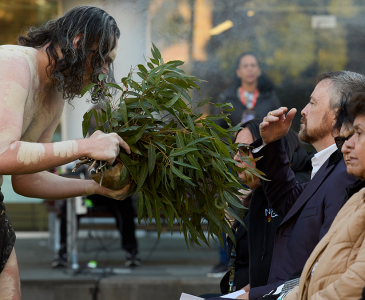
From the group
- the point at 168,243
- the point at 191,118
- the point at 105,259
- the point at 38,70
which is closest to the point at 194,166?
the point at 191,118

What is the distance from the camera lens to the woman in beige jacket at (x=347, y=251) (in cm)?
126

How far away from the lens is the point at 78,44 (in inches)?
71.2

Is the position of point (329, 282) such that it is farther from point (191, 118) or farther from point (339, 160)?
point (191, 118)

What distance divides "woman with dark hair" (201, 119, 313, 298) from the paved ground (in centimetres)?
159

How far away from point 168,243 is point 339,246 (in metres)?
4.41

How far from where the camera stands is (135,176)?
1802 millimetres

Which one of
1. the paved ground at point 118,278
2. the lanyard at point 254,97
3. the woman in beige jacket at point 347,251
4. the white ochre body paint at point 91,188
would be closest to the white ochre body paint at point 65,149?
the white ochre body paint at point 91,188

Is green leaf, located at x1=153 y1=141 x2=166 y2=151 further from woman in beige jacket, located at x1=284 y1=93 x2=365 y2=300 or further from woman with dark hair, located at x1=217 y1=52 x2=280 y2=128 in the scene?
woman with dark hair, located at x1=217 y1=52 x2=280 y2=128

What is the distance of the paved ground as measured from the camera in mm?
3930

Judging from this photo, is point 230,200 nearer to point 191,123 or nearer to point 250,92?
point 191,123

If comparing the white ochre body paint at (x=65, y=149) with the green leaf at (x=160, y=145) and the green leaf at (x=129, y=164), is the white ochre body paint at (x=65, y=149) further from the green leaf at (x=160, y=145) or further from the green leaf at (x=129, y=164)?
the green leaf at (x=160, y=145)

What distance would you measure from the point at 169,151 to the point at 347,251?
0.77m

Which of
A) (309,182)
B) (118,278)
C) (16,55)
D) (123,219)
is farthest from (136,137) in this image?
(123,219)

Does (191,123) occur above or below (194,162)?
above
